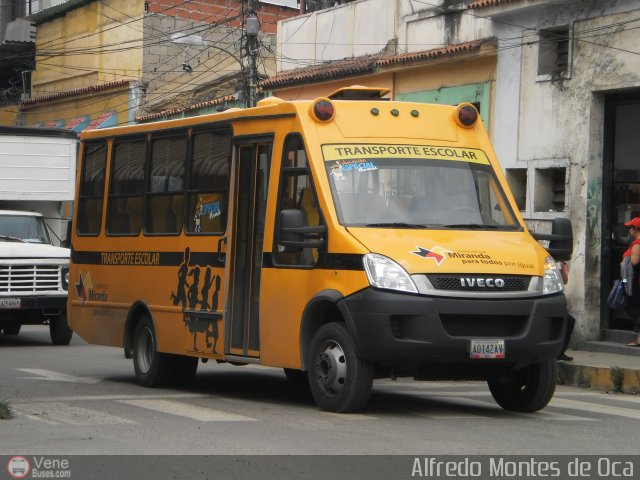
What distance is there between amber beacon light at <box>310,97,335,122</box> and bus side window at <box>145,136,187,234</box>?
2.42m

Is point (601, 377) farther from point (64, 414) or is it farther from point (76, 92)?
point (76, 92)

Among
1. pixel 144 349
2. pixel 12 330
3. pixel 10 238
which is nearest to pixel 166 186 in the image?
pixel 144 349

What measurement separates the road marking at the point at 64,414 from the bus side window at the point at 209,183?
2407 millimetres

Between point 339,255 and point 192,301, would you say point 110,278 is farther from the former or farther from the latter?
point 339,255

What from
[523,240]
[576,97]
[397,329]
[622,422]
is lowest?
[622,422]

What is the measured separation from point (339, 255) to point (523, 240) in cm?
170

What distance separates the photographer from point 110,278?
14445 mm

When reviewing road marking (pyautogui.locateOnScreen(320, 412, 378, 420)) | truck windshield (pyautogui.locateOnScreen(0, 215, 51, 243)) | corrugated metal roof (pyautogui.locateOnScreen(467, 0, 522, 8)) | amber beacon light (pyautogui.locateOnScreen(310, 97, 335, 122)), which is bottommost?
road marking (pyautogui.locateOnScreen(320, 412, 378, 420))

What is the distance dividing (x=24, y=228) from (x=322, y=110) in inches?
429

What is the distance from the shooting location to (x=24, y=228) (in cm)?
→ 2106

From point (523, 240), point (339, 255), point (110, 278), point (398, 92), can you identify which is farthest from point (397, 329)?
point (398, 92)

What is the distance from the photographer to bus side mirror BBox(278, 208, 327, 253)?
1068 centimetres
